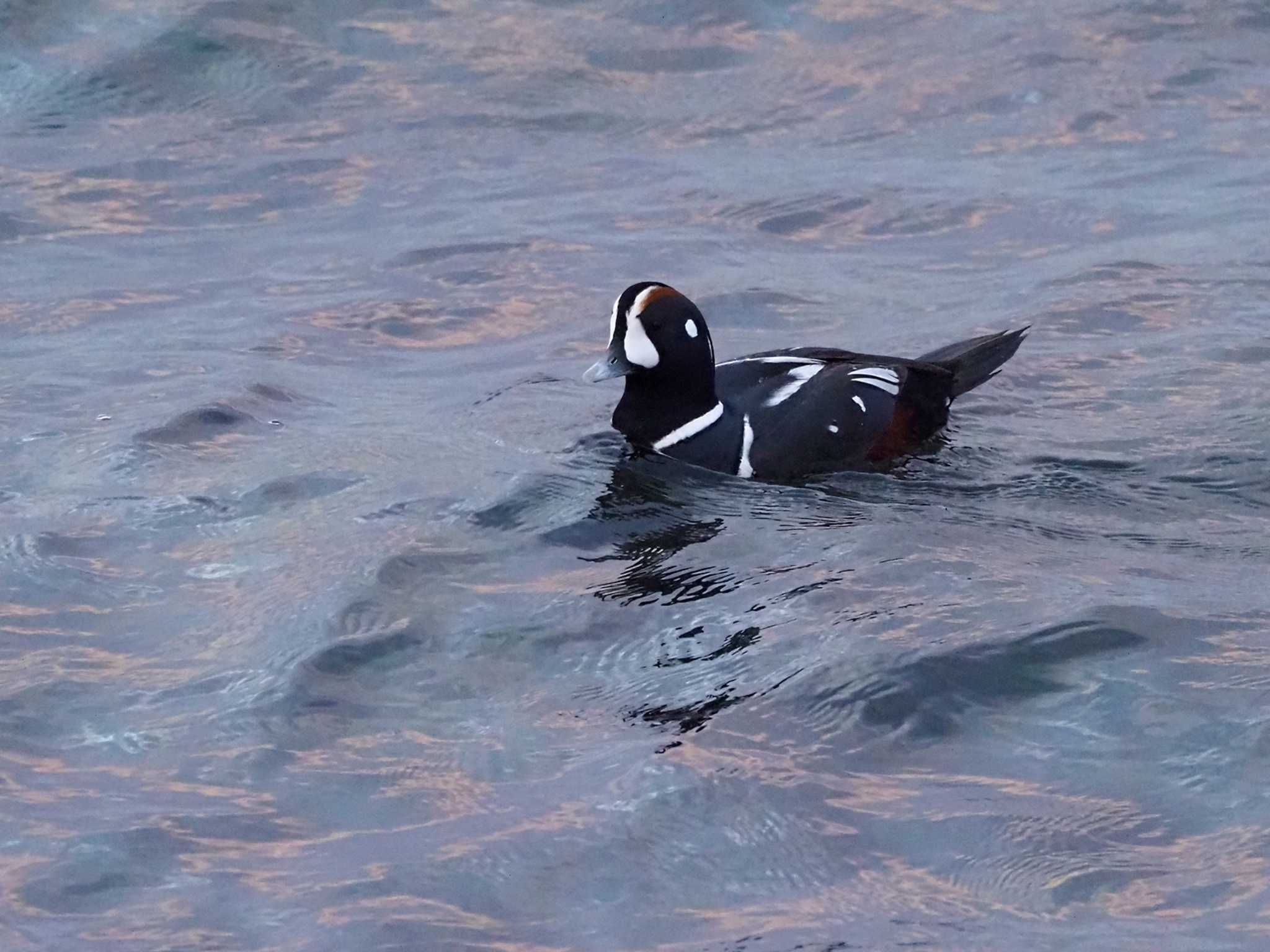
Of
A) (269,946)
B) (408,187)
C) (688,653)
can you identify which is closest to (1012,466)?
(688,653)

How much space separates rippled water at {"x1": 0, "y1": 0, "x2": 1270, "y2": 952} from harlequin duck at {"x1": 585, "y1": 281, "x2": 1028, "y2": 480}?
0.54 ft

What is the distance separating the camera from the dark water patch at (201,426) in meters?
7.70

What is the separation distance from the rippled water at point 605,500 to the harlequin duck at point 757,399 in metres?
0.17

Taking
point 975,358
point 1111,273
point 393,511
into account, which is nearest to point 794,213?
point 1111,273

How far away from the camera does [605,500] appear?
23.5ft

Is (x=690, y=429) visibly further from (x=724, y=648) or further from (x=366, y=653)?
(x=366, y=653)

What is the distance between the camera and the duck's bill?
7.65 m

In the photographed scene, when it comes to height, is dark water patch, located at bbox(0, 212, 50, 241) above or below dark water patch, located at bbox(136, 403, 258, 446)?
above

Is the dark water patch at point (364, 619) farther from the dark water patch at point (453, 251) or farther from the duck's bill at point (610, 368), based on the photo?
the dark water patch at point (453, 251)

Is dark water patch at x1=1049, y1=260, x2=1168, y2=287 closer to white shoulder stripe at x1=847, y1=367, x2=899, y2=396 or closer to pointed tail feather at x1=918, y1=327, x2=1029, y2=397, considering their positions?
pointed tail feather at x1=918, y1=327, x2=1029, y2=397

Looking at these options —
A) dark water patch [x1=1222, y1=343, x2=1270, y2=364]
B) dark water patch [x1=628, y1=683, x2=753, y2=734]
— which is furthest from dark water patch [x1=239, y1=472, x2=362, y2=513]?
dark water patch [x1=1222, y1=343, x2=1270, y2=364]

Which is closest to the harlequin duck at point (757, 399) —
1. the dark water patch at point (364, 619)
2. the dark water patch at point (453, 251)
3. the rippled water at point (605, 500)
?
the rippled water at point (605, 500)

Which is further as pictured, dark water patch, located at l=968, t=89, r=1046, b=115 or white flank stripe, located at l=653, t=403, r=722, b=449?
dark water patch, located at l=968, t=89, r=1046, b=115

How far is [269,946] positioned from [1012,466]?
13.7ft
